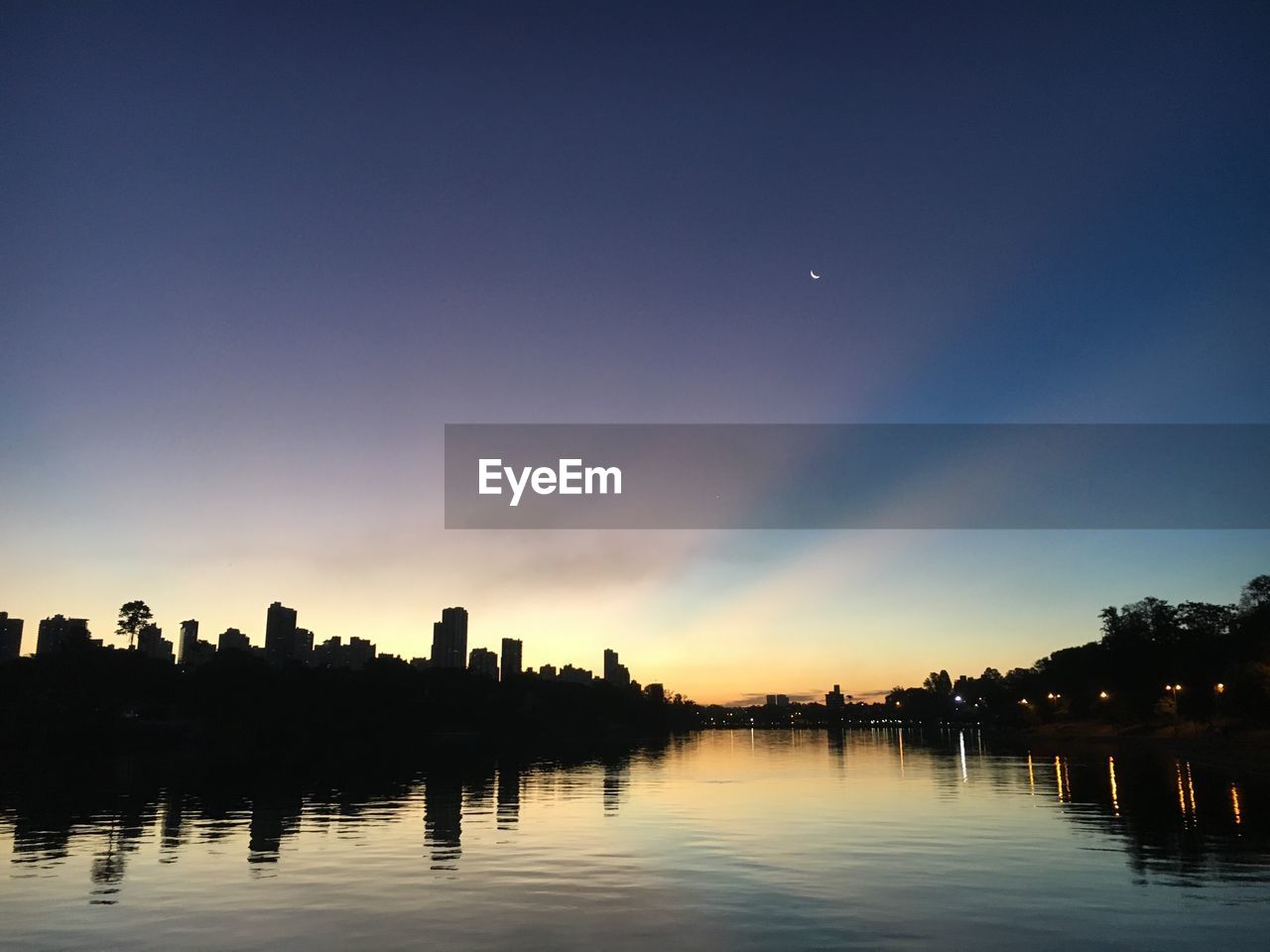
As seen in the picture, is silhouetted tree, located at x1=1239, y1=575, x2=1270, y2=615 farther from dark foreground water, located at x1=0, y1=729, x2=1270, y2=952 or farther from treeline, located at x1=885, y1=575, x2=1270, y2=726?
dark foreground water, located at x1=0, y1=729, x2=1270, y2=952

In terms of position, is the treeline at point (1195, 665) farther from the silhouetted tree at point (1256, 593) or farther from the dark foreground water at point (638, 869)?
the dark foreground water at point (638, 869)

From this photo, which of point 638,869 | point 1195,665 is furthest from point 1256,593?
point 638,869

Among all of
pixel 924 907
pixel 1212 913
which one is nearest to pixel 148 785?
pixel 924 907

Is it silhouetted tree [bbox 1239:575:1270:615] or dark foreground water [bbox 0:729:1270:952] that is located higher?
silhouetted tree [bbox 1239:575:1270:615]

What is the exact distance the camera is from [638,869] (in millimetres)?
36312

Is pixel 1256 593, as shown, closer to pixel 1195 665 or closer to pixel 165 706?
pixel 1195 665

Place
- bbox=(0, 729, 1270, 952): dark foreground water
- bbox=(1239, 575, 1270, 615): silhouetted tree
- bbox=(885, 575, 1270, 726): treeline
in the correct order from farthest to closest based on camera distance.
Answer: bbox=(1239, 575, 1270, 615): silhouetted tree, bbox=(885, 575, 1270, 726): treeline, bbox=(0, 729, 1270, 952): dark foreground water

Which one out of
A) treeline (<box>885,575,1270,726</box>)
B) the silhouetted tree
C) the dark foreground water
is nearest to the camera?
the dark foreground water

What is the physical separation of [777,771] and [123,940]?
294 feet

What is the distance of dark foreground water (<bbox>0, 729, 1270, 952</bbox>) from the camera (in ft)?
82.7

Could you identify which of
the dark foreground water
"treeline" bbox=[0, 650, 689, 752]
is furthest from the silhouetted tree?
"treeline" bbox=[0, 650, 689, 752]

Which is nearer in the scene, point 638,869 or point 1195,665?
point 638,869

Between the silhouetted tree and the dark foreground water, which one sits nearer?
the dark foreground water

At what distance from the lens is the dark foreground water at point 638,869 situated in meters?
25.2
